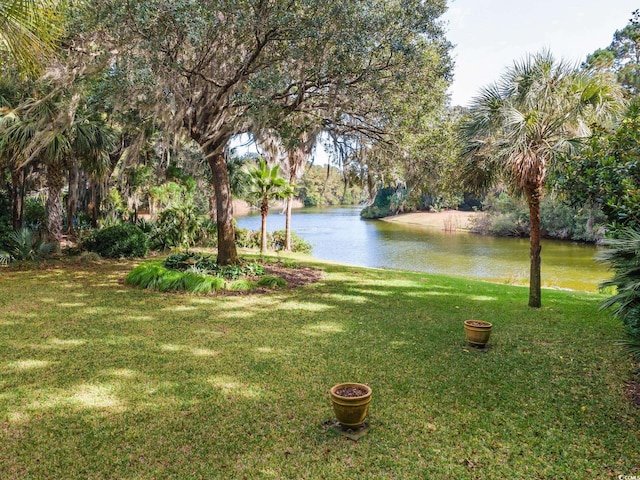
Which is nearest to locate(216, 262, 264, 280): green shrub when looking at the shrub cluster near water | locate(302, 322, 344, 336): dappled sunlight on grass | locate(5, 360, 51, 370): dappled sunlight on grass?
the shrub cluster near water

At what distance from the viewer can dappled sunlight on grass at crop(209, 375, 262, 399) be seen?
161 inches

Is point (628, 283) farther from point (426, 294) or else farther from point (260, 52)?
point (260, 52)

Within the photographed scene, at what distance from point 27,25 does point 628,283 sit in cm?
609

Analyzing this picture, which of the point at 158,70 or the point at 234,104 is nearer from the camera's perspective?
the point at 158,70

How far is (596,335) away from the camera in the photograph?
6199 mm

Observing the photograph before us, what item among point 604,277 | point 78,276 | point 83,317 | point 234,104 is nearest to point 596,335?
point 234,104

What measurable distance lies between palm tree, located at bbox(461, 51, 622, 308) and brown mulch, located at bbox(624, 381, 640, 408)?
3.54 meters

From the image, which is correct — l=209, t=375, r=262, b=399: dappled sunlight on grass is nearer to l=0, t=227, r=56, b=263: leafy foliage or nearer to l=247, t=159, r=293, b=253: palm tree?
l=0, t=227, r=56, b=263: leafy foliage

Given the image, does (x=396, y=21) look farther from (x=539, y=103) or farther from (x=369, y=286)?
(x=369, y=286)

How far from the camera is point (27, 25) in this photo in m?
3.46

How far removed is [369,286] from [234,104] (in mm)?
5076

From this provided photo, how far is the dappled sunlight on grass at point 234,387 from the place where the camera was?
408cm

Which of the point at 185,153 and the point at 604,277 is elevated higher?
the point at 185,153

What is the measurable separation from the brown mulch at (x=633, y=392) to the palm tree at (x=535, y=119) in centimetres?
354
